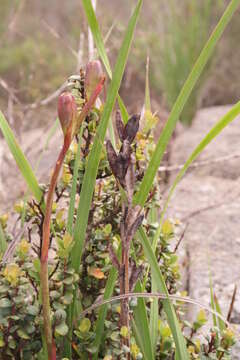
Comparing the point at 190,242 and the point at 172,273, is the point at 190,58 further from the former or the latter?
the point at 172,273

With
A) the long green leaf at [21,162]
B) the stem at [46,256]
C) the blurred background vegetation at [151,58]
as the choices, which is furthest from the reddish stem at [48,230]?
the blurred background vegetation at [151,58]

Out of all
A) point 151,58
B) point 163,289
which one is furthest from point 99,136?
point 151,58

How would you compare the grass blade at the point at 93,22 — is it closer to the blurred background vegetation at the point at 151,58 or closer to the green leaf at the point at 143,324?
the green leaf at the point at 143,324

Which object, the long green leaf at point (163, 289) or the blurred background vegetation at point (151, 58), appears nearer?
the long green leaf at point (163, 289)

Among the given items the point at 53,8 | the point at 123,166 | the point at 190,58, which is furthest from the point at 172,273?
the point at 53,8

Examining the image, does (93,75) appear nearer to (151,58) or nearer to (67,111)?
(67,111)
